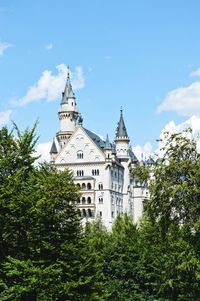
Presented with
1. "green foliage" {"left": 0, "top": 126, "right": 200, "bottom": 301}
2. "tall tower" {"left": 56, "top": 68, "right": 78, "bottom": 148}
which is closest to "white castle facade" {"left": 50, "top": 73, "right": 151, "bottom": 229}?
"tall tower" {"left": 56, "top": 68, "right": 78, "bottom": 148}

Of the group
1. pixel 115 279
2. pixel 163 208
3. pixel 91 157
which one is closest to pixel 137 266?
pixel 115 279

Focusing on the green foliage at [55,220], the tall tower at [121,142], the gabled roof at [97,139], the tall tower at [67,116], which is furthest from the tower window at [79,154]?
the green foliage at [55,220]

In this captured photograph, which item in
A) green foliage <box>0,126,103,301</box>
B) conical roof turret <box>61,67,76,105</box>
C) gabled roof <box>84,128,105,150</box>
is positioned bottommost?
green foliage <box>0,126,103,301</box>

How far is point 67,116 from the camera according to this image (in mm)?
122188

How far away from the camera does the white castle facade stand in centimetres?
11081

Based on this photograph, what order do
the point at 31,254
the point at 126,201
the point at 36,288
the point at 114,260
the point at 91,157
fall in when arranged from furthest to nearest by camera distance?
1. the point at 126,201
2. the point at 91,157
3. the point at 114,260
4. the point at 31,254
5. the point at 36,288

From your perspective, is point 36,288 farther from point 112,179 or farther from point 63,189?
point 112,179

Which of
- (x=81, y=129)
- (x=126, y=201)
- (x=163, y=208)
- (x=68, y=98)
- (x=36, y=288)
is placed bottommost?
(x=36, y=288)

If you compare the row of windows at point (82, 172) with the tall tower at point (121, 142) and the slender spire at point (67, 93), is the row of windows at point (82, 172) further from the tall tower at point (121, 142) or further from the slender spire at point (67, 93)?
the slender spire at point (67, 93)

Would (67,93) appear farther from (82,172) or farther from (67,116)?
(82,172)

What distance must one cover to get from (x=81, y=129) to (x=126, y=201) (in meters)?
19.4

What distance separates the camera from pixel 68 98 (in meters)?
124

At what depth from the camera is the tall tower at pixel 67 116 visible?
4779 inches

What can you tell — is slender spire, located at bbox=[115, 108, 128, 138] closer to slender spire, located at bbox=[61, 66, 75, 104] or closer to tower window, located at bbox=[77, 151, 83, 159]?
tower window, located at bbox=[77, 151, 83, 159]
